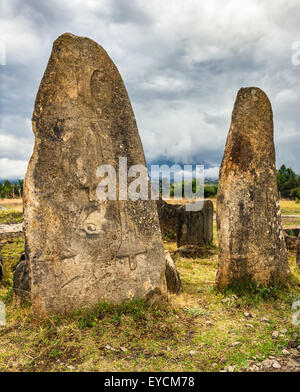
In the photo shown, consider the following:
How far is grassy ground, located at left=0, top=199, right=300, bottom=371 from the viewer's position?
14.6 feet

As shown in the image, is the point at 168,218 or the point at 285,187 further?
the point at 285,187

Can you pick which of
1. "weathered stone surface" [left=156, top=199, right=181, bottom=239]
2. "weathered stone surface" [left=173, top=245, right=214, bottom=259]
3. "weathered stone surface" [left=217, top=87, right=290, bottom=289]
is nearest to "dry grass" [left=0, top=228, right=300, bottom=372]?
"weathered stone surface" [left=217, top=87, right=290, bottom=289]

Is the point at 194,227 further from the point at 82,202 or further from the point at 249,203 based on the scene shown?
the point at 82,202

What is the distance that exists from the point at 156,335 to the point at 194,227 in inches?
255

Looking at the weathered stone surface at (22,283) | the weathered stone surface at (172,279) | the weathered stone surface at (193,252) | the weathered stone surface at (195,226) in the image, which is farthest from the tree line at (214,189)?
the weathered stone surface at (172,279)

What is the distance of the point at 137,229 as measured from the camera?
19.5 ft

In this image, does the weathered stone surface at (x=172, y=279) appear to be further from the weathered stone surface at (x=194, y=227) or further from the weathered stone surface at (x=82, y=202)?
the weathered stone surface at (x=194, y=227)

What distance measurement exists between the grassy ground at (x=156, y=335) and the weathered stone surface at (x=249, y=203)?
49 centimetres

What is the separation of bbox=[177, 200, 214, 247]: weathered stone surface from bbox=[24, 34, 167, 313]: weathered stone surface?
542 cm

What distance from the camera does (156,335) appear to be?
509 cm

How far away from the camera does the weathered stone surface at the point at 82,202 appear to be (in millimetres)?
5488

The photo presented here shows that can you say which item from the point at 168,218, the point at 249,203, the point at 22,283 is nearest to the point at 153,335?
the point at 22,283

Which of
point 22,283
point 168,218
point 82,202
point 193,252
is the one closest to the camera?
point 82,202

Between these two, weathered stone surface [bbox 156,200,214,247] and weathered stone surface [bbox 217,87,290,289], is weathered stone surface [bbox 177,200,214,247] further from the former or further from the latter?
weathered stone surface [bbox 217,87,290,289]
